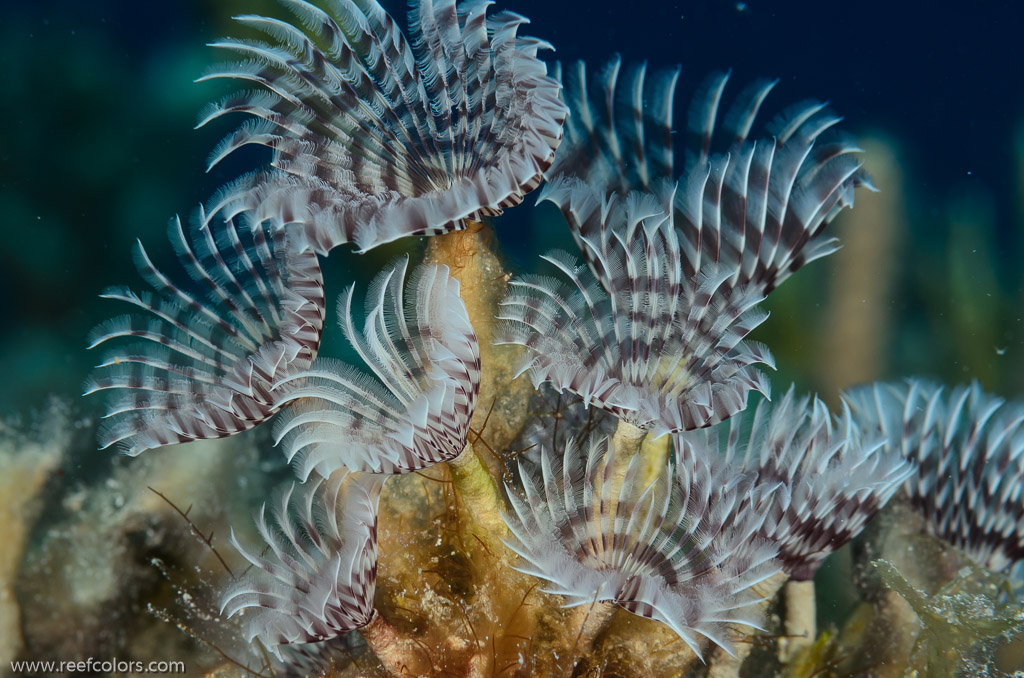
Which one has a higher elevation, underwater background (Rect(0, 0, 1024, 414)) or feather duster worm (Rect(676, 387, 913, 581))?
underwater background (Rect(0, 0, 1024, 414))

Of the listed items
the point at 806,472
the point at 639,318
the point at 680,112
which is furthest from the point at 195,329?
the point at 680,112

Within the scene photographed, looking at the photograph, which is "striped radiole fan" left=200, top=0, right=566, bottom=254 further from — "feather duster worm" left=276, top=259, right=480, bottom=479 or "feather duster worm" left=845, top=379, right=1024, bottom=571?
"feather duster worm" left=845, top=379, right=1024, bottom=571

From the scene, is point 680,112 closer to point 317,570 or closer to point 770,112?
point 770,112

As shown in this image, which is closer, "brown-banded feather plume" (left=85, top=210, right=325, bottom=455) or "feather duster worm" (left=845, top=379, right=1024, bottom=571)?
"brown-banded feather plume" (left=85, top=210, right=325, bottom=455)

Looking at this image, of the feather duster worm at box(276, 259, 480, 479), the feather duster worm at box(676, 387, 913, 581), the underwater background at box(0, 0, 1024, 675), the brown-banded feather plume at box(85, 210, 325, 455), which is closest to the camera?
the feather duster worm at box(276, 259, 480, 479)

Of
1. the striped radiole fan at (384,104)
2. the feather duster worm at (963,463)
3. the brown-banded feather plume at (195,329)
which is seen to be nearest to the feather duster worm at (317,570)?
the brown-banded feather plume at (195,329)

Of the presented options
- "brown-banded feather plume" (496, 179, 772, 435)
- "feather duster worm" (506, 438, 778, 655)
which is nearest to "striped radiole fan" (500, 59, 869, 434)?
"brown-banded feather plume" (496, 179, 772, 435)

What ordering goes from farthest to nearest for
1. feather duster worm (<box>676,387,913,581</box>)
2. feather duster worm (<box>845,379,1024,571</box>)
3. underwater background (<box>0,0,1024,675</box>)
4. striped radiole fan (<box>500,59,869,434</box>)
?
underwater background (<box>0,0,1024,675</box>) → feather duster worm (<box>845,379,1024,571</box>) → feather duster worm (<box>676,387,913,581</box>) → striped radiole fan (<box>500,59,869,434</box>)
